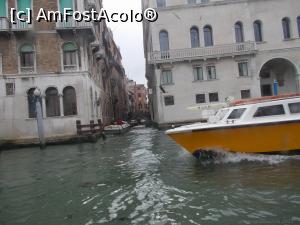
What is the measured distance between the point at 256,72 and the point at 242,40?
3015 mm

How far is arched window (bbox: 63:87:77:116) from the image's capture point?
75.7 ft

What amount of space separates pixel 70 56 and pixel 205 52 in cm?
1148

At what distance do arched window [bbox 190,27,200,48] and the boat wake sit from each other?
A: 21.1 meters

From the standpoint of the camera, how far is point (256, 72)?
29.3 m

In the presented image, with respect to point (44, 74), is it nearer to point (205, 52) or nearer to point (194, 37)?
point (205, 52)

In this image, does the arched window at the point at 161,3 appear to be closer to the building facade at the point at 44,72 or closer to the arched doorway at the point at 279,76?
the building facade at the point at 44,72

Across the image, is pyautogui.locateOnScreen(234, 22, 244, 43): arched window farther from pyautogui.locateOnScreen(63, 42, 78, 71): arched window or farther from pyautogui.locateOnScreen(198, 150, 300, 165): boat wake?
pyautogui.locateOnScreen(198, 150, 300, 165): boat wake

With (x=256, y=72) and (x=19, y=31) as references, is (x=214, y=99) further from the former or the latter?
(x=19, y=31)

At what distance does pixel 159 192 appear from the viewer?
731 cm

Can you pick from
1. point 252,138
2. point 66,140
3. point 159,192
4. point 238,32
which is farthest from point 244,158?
point 238,32

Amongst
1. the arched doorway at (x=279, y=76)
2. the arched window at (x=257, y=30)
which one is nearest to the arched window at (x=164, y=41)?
the arched window at (x=257, y=30)

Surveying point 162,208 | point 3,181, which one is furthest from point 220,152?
point 3,181

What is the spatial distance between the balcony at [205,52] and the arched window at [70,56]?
782 centimetres

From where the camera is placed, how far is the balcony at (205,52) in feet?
94.8
